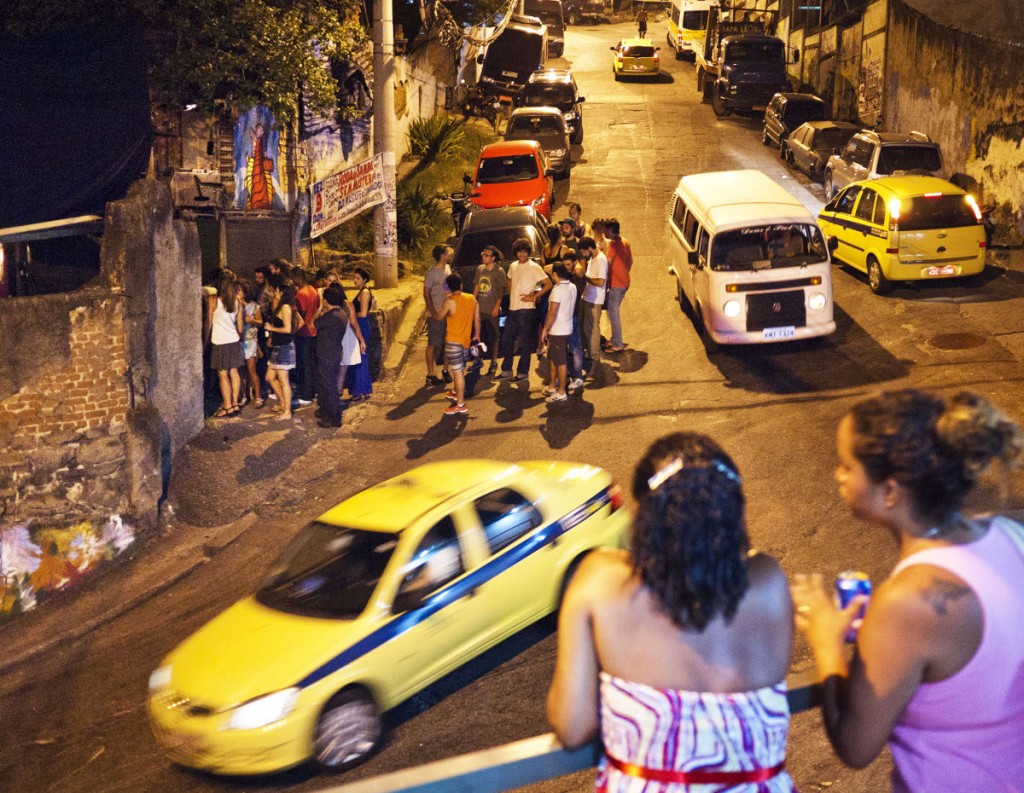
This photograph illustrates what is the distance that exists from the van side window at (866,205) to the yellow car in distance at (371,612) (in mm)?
10818

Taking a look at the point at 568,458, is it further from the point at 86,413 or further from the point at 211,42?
the point at 211,42

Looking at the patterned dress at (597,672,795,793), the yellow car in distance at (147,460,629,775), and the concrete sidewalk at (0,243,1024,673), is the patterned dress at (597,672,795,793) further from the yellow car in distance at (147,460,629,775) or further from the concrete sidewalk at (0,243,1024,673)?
the concrete sidewalk at (0,243,1024,673)

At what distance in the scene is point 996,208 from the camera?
21.1 meters

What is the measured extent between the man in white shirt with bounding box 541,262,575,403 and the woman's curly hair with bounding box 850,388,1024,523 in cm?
1069

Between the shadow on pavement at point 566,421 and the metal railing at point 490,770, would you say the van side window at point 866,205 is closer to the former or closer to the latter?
the shadow on pavement at point 566,421

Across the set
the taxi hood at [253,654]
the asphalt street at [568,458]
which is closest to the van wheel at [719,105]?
the asphalt street at [568,458]

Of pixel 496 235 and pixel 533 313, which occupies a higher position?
pixel 496 235

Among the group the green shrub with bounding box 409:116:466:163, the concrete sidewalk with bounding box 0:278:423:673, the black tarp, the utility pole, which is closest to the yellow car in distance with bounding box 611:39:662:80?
the green shrub with bounding box 409:116:466:163

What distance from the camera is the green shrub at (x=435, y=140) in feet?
91.6

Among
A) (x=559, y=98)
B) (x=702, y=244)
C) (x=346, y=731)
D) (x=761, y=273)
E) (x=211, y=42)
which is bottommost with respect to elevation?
(x=346, y=731)

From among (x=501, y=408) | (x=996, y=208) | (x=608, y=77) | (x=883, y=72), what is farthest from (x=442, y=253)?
(x=608, y=77)

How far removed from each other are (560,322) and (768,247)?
340 centimetres

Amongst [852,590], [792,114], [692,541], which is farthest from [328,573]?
[792,114]

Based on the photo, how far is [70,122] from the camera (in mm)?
13242
